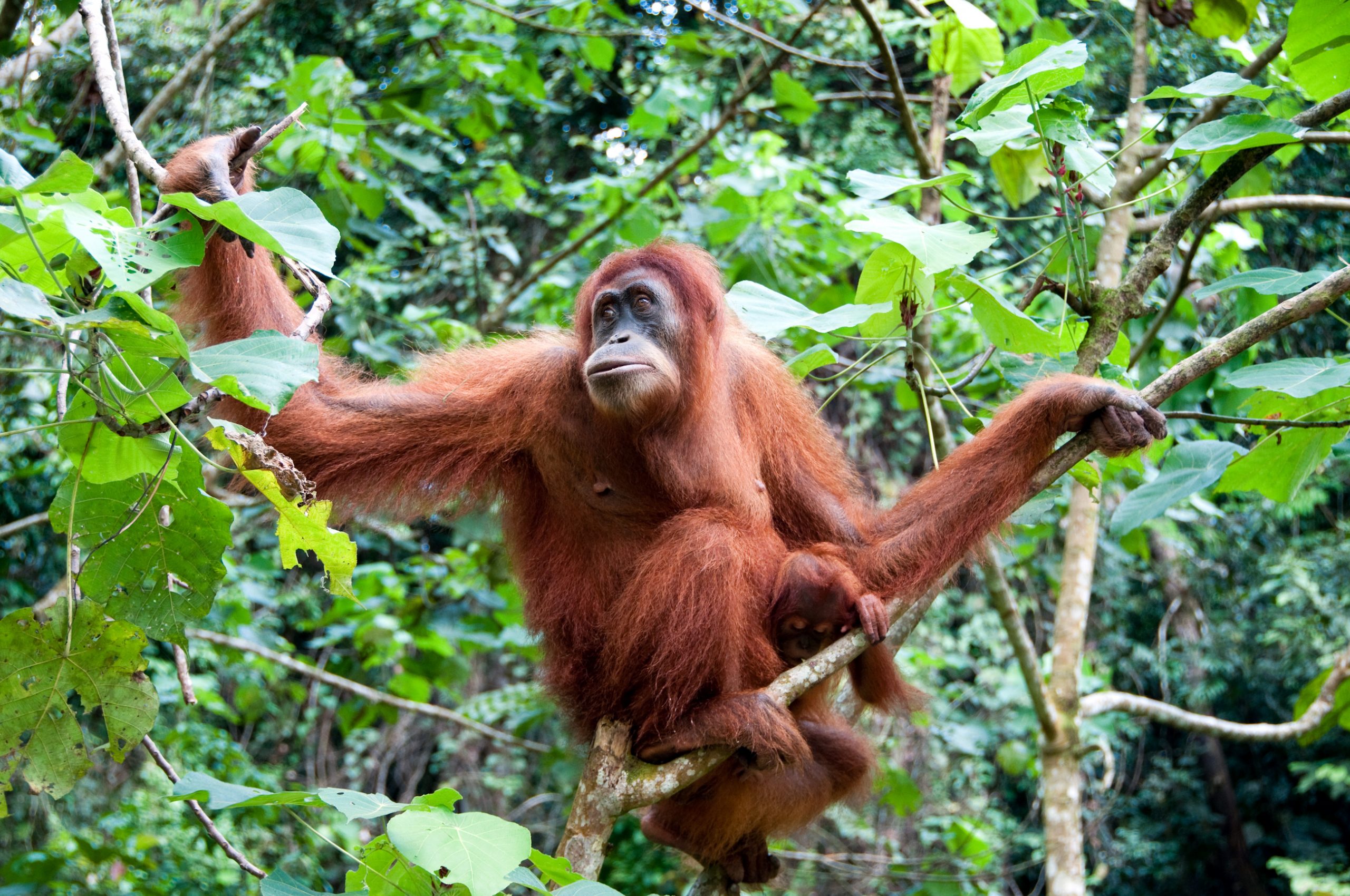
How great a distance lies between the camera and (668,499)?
3406 millimetres

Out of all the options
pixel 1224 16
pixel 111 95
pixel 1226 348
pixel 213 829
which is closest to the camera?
pixel 213 829

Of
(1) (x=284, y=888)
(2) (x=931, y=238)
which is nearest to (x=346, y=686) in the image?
(1) (x=284, y=888)

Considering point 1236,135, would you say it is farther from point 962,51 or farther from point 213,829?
point 213,829

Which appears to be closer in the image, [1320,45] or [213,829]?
[213,829]

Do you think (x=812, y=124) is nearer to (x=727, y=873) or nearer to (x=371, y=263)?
(x=371, y=263)

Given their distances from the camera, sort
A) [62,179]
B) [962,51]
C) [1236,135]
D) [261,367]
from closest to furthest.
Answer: [62,179] < [261,367] < [1236,135] < [962,51]

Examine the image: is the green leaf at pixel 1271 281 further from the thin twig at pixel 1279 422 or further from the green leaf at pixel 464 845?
the green leaf at pixel 464 845

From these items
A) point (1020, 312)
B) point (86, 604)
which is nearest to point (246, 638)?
point (86, 604)

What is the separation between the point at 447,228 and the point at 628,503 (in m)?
3.90

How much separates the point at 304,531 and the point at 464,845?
0.61 metres

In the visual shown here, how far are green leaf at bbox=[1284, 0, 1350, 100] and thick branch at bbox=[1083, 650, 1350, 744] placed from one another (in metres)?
2.38

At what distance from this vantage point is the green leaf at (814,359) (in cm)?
309

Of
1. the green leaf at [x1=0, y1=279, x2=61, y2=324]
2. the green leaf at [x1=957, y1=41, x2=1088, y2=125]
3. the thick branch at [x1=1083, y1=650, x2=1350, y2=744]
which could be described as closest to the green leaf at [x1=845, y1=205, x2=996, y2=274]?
the green leaf at [x1=957, y1=41, x2=1088, y2=125]

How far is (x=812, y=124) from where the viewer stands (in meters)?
10.7
